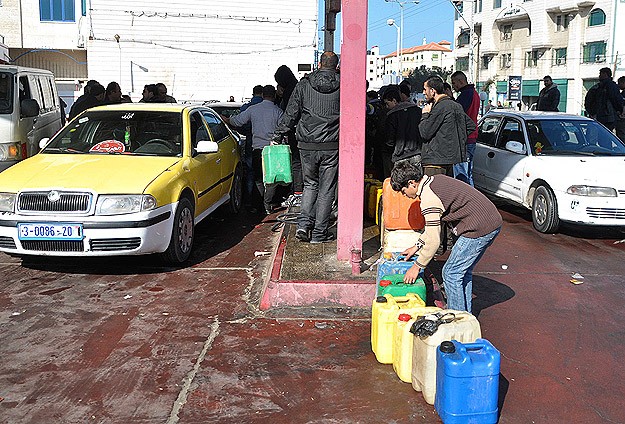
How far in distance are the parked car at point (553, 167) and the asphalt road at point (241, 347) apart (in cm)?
106

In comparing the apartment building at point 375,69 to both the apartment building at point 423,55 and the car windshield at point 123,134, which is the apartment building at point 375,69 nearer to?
the apartment building at point 423,55

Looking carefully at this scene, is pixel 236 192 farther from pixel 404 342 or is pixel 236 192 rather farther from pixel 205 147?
pixel 404 342

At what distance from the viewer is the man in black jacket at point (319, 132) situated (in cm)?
674

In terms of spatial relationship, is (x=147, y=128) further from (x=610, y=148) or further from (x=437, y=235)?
(x=610, y=148)

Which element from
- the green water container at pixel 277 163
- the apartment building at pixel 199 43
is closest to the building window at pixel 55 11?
the apartment building at pixel 199 43

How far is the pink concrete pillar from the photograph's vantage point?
19.9 ft

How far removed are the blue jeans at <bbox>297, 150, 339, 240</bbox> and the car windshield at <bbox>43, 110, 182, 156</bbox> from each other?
5.19ft

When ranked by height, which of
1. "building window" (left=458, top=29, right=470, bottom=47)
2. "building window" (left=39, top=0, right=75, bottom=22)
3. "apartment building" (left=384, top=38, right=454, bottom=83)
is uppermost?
"apartment building" (left=384, top=38, right=454, bottom=83)

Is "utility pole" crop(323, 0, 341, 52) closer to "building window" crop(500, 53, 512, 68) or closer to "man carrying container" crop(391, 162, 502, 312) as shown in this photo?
"man carrying container" crop(391, 162, 502, 312)

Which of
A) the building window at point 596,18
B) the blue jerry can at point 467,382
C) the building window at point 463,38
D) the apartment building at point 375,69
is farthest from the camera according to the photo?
the apartment building at point 375,69

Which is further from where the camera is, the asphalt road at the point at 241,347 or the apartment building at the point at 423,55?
the apartment building at the point at 423,55

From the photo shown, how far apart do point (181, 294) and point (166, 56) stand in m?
17.5

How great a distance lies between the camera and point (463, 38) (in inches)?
2783

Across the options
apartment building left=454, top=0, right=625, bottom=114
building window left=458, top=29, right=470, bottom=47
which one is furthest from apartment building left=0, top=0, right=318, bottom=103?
building window left=458, top=29, right=470, bottom=47
